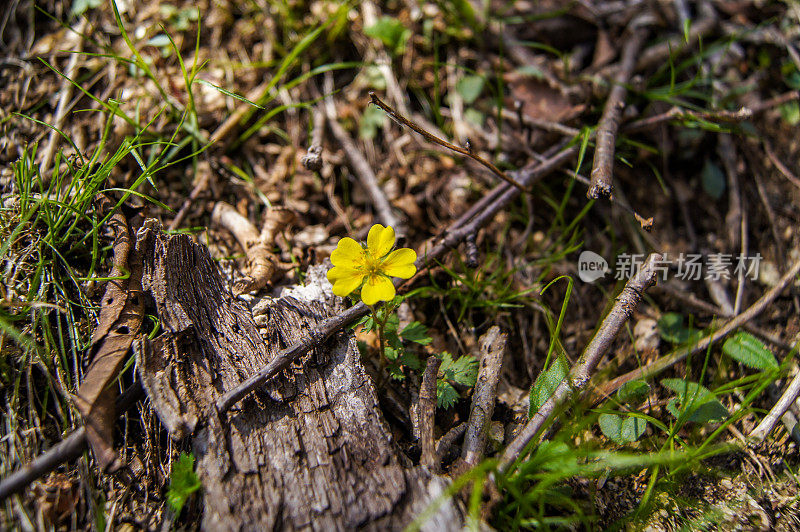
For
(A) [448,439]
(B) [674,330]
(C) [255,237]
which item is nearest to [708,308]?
(B) [674,330]

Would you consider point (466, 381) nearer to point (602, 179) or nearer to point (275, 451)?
point (275, 451)

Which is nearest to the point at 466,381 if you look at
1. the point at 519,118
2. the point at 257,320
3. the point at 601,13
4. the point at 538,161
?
the point at 257,320

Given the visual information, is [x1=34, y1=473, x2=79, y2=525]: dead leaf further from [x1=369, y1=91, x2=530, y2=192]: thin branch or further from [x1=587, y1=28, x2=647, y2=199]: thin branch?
[x1=587, y1=28, x2=647, y2=199]: thin branch

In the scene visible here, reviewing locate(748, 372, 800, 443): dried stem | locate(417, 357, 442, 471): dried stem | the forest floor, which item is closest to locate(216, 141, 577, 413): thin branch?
the forest floor

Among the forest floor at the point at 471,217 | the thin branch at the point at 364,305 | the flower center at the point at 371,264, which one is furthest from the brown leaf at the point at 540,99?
the flower center at the point at 371,264

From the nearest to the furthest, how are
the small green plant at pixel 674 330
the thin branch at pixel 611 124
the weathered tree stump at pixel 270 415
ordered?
the weathered tree stump at pixel 270 415, the thin branch at pixel 611 124, the small green plant at pixel 674 330

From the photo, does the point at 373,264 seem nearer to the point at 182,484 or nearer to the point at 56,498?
the point at 182,484

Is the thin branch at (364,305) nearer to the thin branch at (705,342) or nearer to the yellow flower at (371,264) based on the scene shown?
the yellow flower at (371,264)
